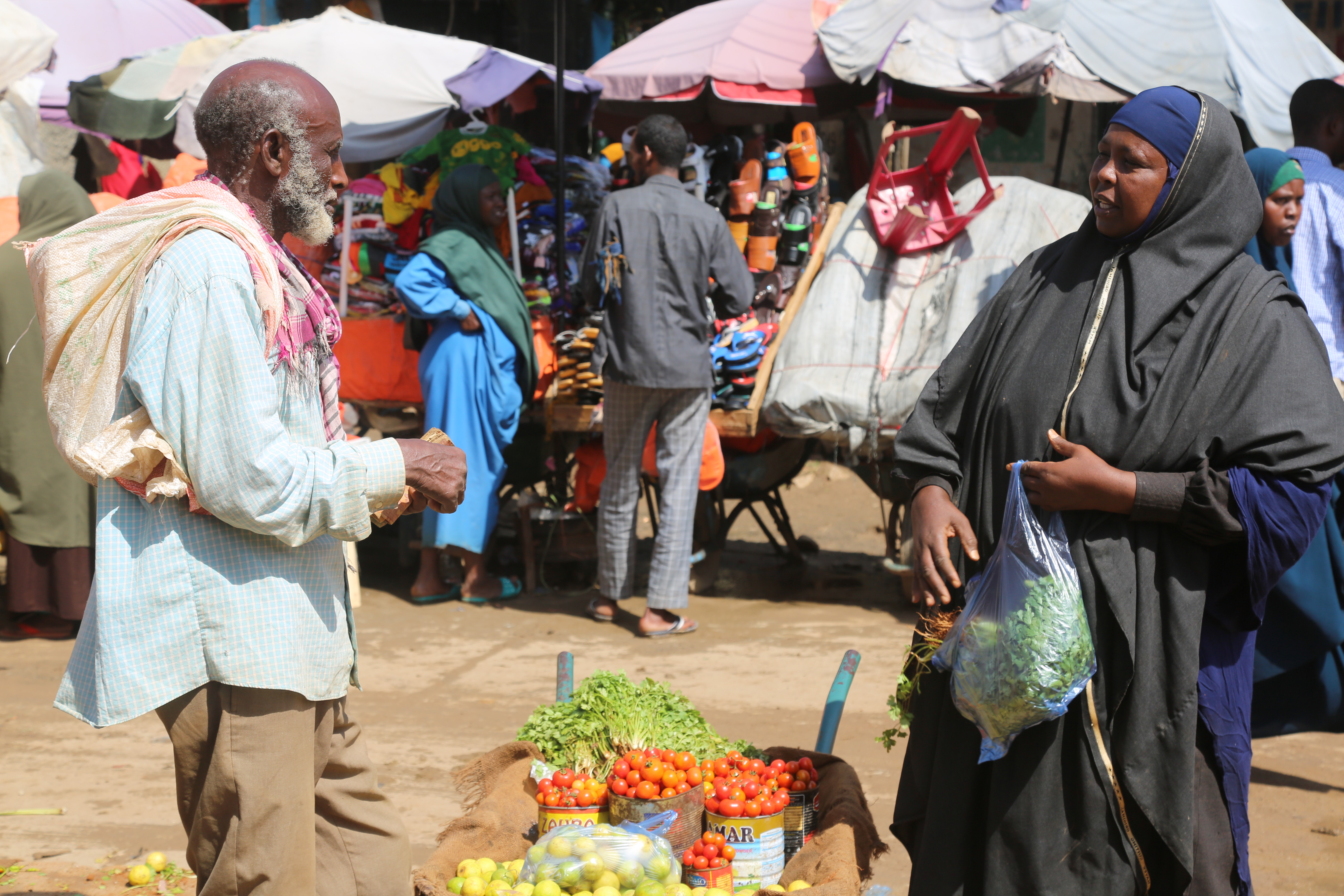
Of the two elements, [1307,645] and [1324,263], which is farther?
[1324,263]

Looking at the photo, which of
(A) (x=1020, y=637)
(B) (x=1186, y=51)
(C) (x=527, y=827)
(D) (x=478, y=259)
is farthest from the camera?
(B) (x=1186, y=51)

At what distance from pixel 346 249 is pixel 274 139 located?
5.29 m

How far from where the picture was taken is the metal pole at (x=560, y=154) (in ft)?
23.0

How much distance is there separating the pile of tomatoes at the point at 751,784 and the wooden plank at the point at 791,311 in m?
3.44

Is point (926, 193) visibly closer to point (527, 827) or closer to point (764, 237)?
point (764, 237)

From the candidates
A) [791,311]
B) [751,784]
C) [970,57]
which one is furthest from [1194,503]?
[970,57]

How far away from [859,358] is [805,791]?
3.74 meters

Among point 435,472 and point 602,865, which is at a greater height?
point 435,472

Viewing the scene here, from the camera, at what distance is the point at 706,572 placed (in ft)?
23.8

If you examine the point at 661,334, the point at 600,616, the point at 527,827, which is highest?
the point at 661,334

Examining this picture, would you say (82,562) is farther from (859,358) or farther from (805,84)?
(805,84)

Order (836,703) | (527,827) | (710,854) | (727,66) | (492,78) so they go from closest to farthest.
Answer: (710,854) < (527,827) < (836,703) < (492,78) < (727,66)

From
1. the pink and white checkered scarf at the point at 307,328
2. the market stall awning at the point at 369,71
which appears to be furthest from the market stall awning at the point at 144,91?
the pink and white checkered scarf at the point at 307,328

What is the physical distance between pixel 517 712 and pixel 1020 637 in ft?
10.9
